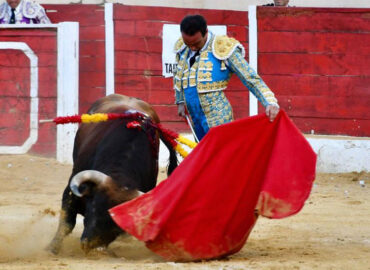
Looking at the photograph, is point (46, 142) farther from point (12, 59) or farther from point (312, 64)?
point (312, 64)

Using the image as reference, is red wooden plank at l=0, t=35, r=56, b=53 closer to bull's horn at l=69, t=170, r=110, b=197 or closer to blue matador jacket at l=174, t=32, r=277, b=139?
blue matador jacket at l=174, t=32, r=277, b=139

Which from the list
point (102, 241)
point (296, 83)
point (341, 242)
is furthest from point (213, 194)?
point (296, 83)

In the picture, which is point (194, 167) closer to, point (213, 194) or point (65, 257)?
point (213, 194)

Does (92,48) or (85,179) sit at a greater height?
(92,48)

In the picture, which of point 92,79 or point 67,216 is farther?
point 92,79

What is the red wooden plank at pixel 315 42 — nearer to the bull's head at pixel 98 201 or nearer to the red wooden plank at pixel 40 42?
the red wooden plank at pixel 40 42

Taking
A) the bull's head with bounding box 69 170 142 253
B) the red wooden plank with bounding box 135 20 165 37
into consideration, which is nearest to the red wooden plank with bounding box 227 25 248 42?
the red wooden plank with bounding box 135 20 165 37

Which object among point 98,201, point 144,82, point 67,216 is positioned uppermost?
point 144,82

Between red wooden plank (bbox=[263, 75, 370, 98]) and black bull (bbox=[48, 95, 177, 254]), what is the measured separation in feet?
9.18

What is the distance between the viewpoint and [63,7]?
733 centimetres

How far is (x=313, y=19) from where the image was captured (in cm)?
729

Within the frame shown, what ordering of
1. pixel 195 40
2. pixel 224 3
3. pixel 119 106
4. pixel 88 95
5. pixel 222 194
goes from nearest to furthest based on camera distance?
pixel 222 194 < pixel 195 40 < pixel 119 106 < pixel 88 95 < pixel 224 3

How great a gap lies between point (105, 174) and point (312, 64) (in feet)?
12.2

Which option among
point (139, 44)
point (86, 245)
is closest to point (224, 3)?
point (139, 44)
